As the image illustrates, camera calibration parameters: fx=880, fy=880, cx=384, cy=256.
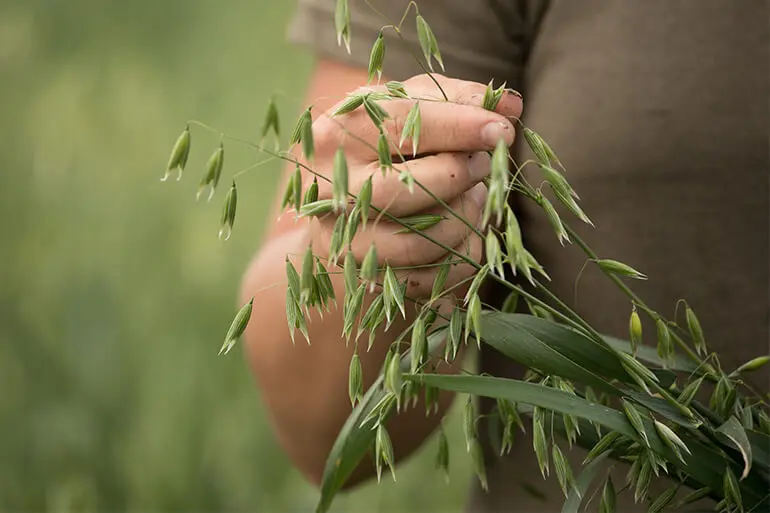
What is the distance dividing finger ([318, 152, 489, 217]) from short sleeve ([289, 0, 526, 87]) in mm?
180

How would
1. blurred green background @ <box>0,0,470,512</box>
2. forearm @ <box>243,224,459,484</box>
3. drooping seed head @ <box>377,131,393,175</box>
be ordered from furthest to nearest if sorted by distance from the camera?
blurred green background @ <box>0,0,470,512</box> → forearm @ <box>243,224,459,484</box> → drooping seed head @ <box>377,131,393,175</box>

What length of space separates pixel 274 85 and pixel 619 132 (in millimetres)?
722

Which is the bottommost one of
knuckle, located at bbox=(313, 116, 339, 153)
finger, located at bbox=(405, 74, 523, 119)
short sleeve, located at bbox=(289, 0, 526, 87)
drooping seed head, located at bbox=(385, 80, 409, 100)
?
knuckle, located at bbox=(313, 116, 339, 153)

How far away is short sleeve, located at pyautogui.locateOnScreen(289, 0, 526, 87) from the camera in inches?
19.4

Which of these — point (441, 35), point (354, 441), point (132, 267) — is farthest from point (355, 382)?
point (132, 267)

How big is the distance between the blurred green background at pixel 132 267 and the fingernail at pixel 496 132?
0.83 meters

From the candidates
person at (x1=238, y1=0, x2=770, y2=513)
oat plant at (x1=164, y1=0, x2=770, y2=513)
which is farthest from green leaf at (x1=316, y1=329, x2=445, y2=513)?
person at (x1=238, y1=0, x2=770, y2=513)

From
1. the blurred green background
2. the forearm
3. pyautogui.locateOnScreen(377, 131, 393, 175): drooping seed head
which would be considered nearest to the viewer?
pyautogui.locateOnScreen(377, 131, 393, 175): drooping seed head

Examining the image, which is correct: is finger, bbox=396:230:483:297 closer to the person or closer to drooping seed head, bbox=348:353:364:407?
drooping seed head, bbox=348:353:364:407

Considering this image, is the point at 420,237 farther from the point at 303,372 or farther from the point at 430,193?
the point at 303,372

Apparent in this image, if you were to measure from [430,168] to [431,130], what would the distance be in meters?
0.01

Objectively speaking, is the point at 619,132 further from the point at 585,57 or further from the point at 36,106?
the point at 36,106

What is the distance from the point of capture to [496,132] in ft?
0.94

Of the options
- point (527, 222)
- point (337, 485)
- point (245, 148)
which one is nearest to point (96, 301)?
point (245, 148)
